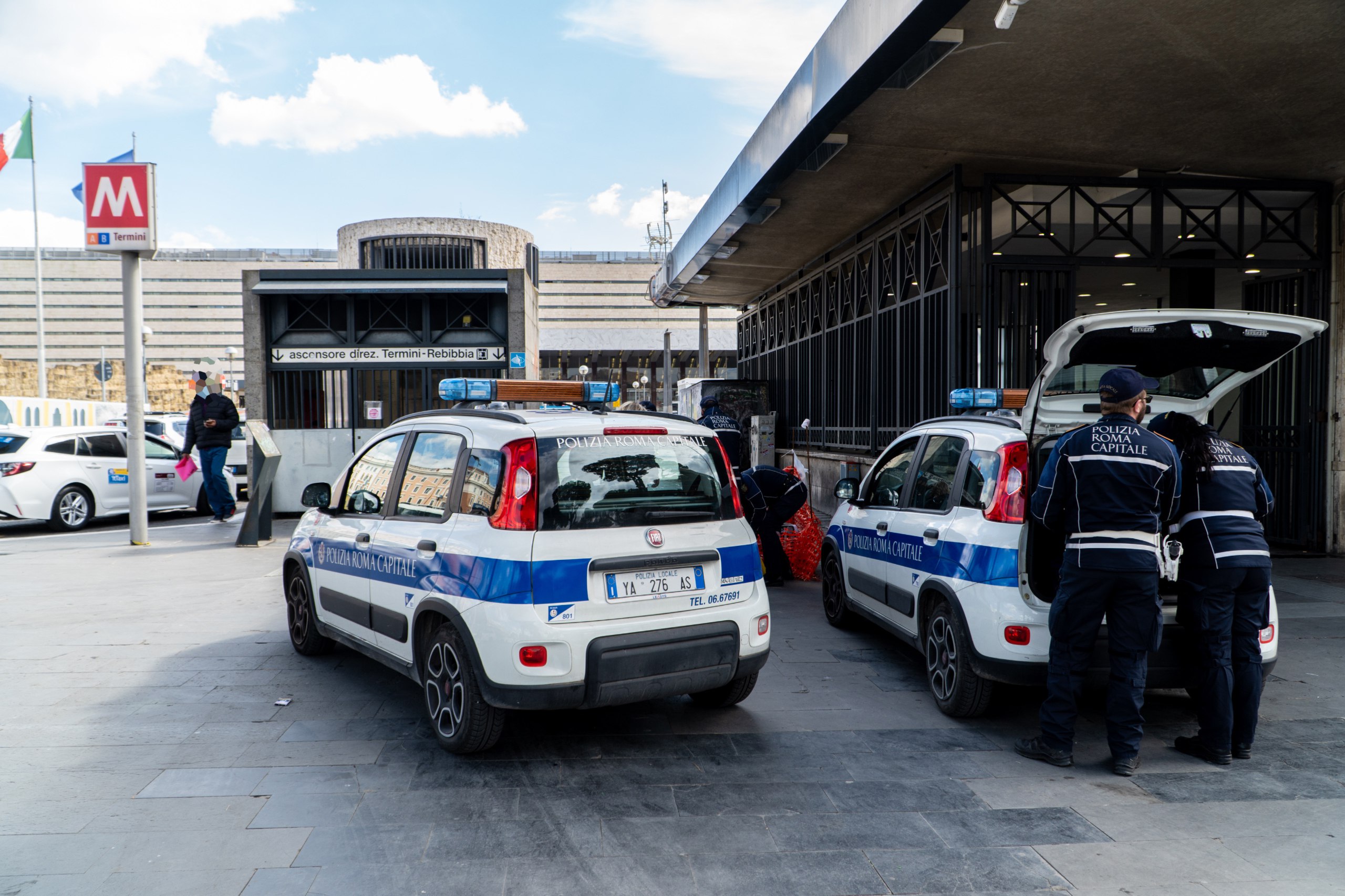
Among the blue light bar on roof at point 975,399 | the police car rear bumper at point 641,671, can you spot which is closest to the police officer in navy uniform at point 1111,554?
the police car rear bumper at point 641,671

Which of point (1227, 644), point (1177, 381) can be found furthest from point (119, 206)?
point (1227, 644)

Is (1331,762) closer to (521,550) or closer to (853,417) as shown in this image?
(521,550)

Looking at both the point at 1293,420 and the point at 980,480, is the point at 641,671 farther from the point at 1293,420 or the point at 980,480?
the point at 1293,420

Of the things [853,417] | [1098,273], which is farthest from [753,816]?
[1098,273]

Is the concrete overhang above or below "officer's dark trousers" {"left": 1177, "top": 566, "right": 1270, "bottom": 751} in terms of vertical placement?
above

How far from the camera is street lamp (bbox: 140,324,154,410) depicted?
12469 mm

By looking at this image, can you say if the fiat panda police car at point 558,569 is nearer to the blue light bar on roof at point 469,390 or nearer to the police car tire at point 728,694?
the police car tire at point 728,694

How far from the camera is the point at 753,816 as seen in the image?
3.65 meters

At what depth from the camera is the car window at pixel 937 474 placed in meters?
5.19

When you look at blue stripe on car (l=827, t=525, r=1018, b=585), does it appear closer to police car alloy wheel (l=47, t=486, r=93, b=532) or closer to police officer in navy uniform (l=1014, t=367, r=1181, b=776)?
police officer in navy uniform (l=1014, t=367, r=1181, b=776)

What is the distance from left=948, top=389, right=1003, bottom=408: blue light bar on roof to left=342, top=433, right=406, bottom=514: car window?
3.79 m

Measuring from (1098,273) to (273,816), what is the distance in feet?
45.1

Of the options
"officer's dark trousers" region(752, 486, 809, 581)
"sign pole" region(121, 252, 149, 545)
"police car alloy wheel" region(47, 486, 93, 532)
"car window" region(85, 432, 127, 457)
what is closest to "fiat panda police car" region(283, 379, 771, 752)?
"officer's dark trousers" region(752, 486, 809, 581)

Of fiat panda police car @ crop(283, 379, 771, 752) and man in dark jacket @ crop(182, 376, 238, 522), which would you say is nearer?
fiat panda police car @ crop(283, 379, 771, 752)
